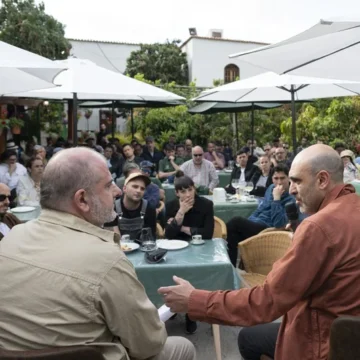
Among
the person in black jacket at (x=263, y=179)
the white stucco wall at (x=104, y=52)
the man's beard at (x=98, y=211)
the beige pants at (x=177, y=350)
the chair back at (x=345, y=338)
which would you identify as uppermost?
the white stucco wall at (x=104, y=52)

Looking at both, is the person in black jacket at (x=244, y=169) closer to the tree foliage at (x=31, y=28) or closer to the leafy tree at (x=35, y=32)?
the leafy tree at (x=35, y=32)

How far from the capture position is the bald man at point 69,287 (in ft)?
4.65

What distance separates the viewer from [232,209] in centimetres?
561

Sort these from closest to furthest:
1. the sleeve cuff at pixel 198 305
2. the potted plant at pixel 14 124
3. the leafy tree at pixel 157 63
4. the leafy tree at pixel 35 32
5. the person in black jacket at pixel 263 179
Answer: the sleeve cuff at pixel 198 305 < the person in black jacket at pixel 263 179 < the potted plant at pixel 14 124 < the leafy tree at pixel 35 32 < the leafy tree at pixel 157 63

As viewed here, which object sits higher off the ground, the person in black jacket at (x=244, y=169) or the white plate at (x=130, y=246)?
the person in black jacket at (x=244, y=169)

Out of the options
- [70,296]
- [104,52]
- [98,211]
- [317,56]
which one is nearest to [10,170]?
[317,56]

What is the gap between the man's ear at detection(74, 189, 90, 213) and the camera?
1.65m

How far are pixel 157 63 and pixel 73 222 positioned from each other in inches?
1126

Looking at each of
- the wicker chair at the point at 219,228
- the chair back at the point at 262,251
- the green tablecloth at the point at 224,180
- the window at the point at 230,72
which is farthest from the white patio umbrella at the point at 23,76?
the window at the point at 230,72

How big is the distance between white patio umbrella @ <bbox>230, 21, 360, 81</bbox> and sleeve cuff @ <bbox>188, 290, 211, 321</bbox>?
1.99 m

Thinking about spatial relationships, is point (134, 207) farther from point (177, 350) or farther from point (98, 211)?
point (98, 211)

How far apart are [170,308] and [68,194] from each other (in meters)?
0.78

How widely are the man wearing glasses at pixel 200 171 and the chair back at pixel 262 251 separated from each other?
3463mm

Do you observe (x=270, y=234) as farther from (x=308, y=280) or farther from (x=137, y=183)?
(x=308, y=280)
